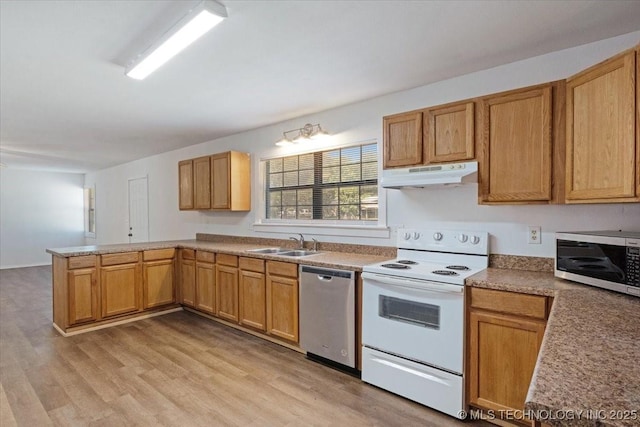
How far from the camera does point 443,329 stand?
218 centimetres

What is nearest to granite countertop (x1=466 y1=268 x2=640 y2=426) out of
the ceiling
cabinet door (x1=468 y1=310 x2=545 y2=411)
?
cabinet door (x1=468 y1=310 x2=545 y2=411)

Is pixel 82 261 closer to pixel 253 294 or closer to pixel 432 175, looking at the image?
pixel 253 294

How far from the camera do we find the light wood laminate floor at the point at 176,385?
2.17 meters

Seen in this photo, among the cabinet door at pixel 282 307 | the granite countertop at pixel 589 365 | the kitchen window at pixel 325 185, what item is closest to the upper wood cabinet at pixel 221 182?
the kitchen window at pixel 325 185

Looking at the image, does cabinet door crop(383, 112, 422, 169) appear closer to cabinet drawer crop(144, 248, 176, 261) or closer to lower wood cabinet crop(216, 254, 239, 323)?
lower wood cabinet crop(216, 254, 239, 323)

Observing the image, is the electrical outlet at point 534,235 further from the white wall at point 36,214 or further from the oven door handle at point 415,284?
the white wall at point 36,214

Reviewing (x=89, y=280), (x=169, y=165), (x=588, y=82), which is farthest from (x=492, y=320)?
(x=169, y=165)

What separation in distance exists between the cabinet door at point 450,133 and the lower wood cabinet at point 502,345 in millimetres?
971

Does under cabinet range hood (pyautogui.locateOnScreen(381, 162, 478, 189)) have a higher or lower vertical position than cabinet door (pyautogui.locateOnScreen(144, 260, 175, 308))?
higher

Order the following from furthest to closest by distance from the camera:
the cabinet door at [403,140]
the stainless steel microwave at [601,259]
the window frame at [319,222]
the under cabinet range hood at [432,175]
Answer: the window frame at [319,222] < the cabinet door at [403,140] < the under cabinet range hood at [432,175] < the stainless steel microwave at [601,259]

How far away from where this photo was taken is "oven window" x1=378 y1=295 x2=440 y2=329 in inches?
87.8

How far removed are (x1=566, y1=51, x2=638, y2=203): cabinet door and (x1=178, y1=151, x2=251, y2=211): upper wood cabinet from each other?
3.42 m

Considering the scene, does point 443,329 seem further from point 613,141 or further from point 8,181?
point 8,181

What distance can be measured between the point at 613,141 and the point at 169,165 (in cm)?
584
